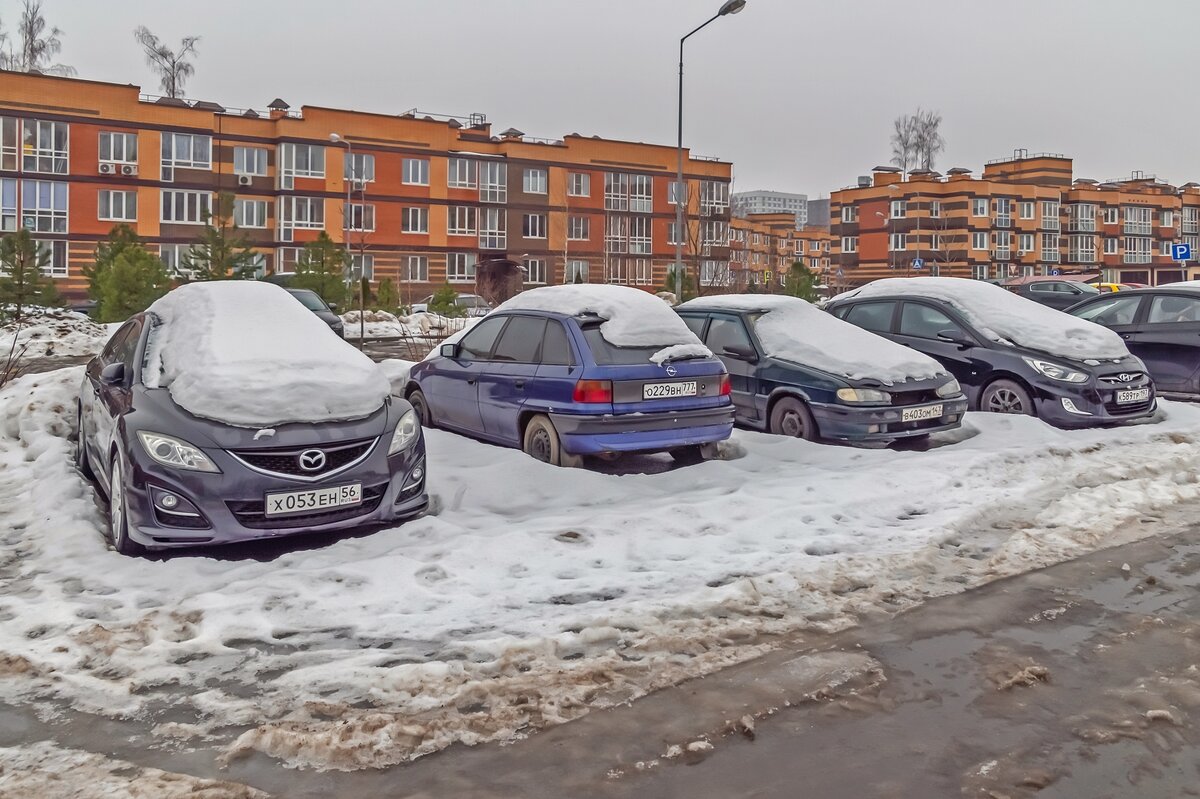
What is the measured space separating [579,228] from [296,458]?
6094 cm

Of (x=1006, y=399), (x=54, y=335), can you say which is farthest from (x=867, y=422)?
(x=54, y=335)

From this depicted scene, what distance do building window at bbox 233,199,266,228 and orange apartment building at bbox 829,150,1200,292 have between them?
45.9m

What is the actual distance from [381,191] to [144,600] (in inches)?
2201

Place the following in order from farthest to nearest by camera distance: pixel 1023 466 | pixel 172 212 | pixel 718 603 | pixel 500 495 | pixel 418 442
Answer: pixel 172 212 < pixel 1023 466 < pixel 500 495 < pixel 418 442 < pixel 718 603

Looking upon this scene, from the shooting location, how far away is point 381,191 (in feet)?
193

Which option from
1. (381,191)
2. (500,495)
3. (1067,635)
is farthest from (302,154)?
(1067,635)

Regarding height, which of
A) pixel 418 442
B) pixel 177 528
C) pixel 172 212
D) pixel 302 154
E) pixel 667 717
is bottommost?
pixel 667 717

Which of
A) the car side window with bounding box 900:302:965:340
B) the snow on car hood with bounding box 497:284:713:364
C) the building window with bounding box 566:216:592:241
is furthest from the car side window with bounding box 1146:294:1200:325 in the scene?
the building window with bounding box 566:216:592:241

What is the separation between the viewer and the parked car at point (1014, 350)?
10836 mm

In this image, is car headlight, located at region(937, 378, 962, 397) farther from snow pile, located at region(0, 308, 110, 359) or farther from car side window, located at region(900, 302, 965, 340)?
snow pile, located at region(0, 308, 110, 359)

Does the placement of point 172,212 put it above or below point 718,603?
above

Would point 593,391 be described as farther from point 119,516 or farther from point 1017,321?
point 1017,321

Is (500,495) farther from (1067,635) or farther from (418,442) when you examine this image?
(1067,635)

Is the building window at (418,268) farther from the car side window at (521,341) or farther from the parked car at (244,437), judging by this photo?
the parked car at (244,437)
